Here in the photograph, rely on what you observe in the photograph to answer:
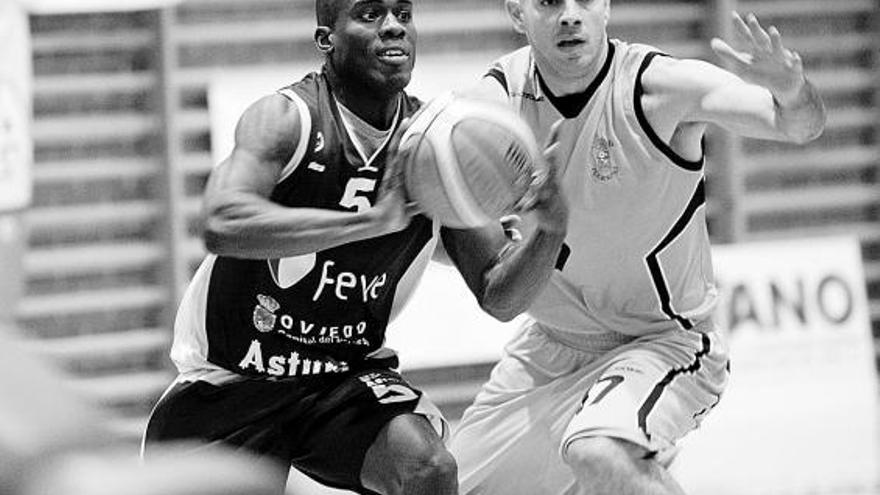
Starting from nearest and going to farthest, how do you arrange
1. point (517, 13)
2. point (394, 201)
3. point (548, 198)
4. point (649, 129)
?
1. point (394, 201)
2. point (548, 198)
3. point (649, 129)
4. point (517, 13)

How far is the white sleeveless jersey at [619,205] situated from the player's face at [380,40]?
0.60 metres

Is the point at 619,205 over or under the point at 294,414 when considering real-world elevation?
over

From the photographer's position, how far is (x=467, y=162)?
3129 mm

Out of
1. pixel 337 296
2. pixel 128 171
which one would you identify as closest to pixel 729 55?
pixel 337 296

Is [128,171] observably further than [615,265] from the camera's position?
Yes

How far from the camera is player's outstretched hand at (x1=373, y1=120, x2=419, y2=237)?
9.73 feet

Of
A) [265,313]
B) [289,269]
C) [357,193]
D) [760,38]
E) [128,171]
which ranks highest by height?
[760,38]

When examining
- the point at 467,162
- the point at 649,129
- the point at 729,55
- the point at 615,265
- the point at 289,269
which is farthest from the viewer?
the point at 615,265

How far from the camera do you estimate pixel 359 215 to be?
2.97m

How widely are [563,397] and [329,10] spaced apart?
1.21 metres

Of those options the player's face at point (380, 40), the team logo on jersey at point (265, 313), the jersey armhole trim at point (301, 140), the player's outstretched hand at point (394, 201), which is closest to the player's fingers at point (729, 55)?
the player's face at point (380, 40)

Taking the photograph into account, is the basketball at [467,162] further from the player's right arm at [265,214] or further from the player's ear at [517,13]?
the player's ear at [517,13]

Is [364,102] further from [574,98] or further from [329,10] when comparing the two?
[574,98]

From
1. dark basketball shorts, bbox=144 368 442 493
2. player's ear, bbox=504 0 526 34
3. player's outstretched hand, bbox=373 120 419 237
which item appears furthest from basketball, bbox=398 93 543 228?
player's ear, bbox=504 0 526 34
